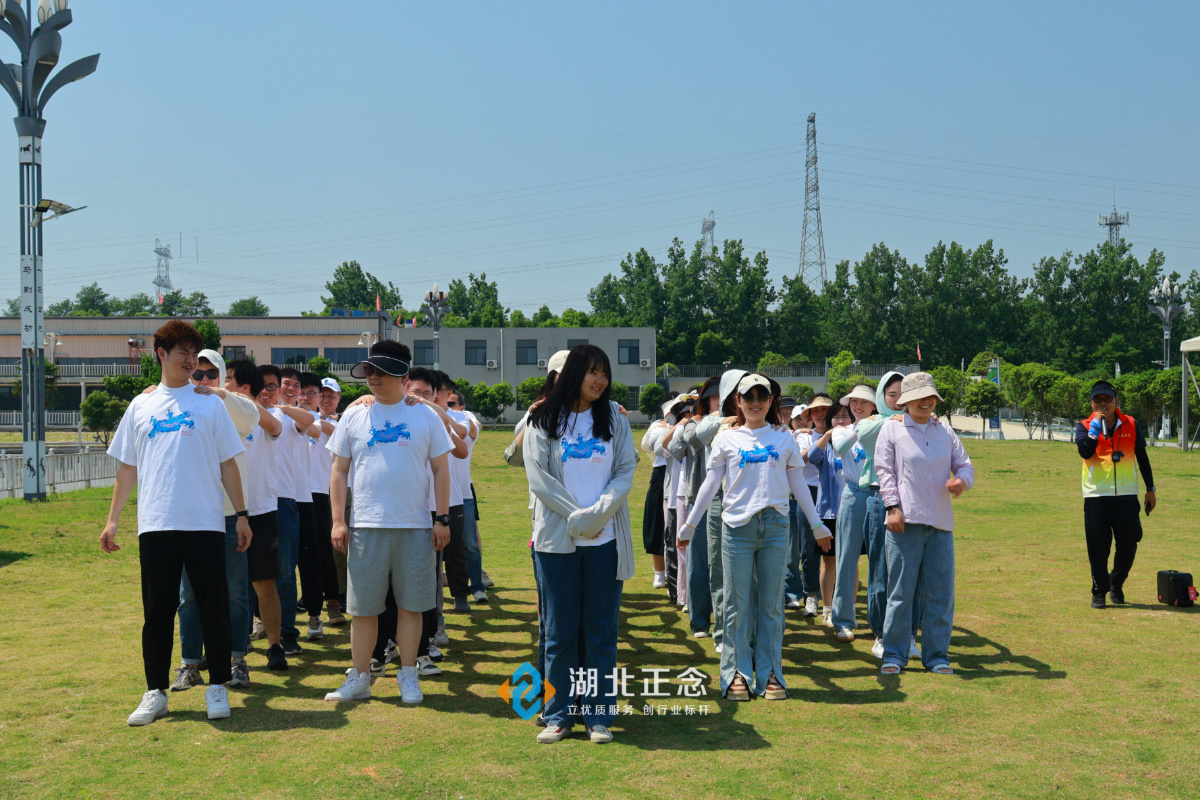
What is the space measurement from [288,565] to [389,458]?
71.0 inches

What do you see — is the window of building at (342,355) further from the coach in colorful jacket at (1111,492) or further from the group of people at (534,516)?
the coach in colorful jacket at (1111,492)

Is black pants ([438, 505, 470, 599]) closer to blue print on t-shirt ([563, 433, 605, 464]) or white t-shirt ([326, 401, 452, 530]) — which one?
white t-shirt ([326, 401, 452, 530])

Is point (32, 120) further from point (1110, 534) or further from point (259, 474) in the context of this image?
point (1110, 534)

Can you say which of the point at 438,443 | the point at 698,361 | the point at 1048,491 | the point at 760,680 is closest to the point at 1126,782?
the point at 760,680

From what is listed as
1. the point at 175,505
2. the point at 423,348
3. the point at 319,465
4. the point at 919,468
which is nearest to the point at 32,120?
the point at 319,465

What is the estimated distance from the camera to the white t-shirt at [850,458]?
6984 mm

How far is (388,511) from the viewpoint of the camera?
17.2ft

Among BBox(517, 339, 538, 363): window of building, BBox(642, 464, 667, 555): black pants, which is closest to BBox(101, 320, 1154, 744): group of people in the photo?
BBox(642, 464, 667, 555): black pants

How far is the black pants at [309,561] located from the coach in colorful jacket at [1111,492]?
249 inches

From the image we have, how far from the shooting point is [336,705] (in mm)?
5273

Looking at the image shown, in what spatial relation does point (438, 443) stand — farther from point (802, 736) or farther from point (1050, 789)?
point (1050, 789)

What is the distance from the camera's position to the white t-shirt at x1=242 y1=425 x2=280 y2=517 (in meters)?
5.98

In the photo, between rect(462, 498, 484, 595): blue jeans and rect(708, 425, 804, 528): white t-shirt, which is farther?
rect(462, 498, 484, 595): blue jeans

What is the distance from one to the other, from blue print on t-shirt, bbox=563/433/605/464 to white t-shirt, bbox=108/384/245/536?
1879mm
